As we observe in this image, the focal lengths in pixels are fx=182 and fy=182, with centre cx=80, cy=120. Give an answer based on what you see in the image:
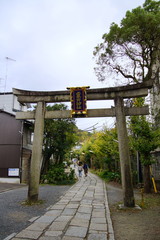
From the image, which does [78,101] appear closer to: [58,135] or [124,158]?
[124,158]

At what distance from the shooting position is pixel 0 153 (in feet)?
52.4

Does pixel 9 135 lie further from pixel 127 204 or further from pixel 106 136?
pixel 127 204

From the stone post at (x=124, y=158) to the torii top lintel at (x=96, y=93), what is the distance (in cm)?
40

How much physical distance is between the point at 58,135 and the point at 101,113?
856 cm

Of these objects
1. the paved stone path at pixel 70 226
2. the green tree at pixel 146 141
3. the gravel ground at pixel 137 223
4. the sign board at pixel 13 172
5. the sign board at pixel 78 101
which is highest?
the sign board at pixel 78 101

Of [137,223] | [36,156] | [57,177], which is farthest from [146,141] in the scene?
[57,177]

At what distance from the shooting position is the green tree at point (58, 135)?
640 inches

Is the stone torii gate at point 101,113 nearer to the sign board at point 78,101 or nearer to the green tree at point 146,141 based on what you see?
the sign board at point 78,101

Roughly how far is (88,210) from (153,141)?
589 centimetres

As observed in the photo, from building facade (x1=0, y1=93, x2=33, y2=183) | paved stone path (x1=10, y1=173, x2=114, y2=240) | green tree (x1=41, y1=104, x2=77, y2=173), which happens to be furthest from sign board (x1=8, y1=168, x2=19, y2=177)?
paved stone path (x1=10, y1=173, x2=114, y2=240)

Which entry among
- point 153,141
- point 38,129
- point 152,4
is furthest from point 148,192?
point 152,4

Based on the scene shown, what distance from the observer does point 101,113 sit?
862 cm

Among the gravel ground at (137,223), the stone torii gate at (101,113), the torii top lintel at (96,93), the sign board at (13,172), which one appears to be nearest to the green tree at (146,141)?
the stone torii gate at (101,113)

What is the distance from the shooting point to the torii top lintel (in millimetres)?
8414
